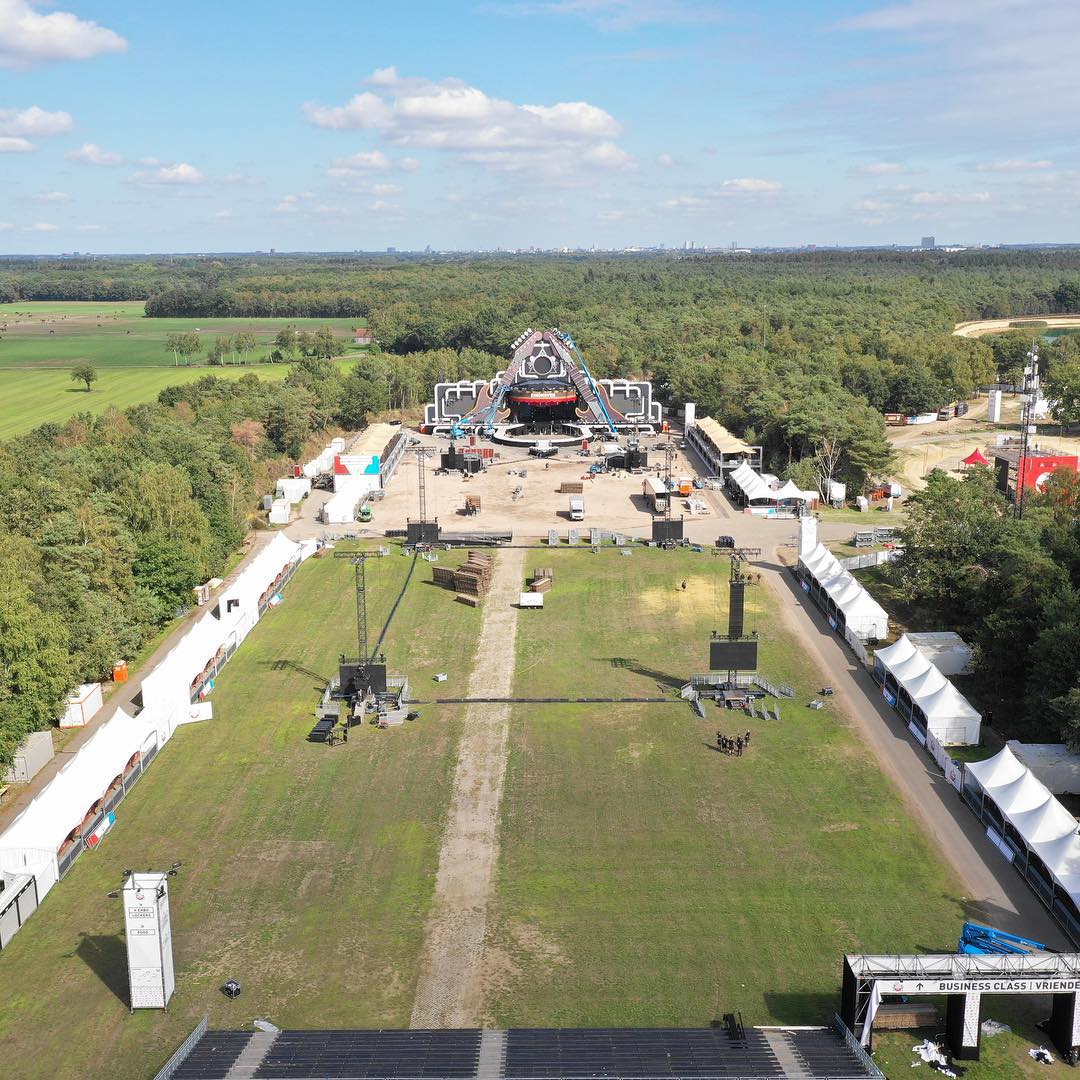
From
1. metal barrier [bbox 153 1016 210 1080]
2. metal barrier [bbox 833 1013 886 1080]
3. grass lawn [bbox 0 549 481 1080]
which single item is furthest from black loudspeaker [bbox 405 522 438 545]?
metal barrier [bbox 833 1013 886 1080]

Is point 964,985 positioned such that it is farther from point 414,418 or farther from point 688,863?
point 414,418

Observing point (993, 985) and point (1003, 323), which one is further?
point (1003, 323)

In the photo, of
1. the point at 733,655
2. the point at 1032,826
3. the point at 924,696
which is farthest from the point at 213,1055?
the point at 924,696

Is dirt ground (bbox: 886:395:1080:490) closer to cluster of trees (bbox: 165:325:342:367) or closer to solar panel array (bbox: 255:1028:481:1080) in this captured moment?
solar panel array (bbox: 255:1028:481:1080)

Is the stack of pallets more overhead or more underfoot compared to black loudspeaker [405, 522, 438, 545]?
more underfoot

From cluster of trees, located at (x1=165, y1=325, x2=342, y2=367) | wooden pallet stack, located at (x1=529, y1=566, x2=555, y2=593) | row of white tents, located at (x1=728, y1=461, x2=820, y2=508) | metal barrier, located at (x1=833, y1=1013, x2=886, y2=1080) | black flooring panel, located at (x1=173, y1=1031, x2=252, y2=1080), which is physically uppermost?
cluster of trees, located at (x1=165, y1=325, x2=342, y2=367)
